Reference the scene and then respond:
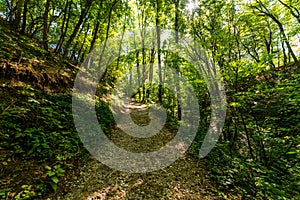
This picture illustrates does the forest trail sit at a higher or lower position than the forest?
lower

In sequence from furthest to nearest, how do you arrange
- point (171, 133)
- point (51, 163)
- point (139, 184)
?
1. point (171, 133)
2. point (139, 184)
3. point (51, 163)

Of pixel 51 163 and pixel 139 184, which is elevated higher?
pixel 51 163

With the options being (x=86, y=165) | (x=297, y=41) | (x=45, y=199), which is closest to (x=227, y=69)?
(x=86, y=165)

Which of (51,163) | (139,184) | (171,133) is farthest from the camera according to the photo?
(171,133)

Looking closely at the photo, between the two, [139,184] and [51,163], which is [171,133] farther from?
[51,163]

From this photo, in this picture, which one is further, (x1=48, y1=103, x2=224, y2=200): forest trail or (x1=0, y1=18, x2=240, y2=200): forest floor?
(x1=48, y1=103, x2=224, y2=200): forest trail

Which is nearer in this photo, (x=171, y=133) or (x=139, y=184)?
(x=139, y=184)

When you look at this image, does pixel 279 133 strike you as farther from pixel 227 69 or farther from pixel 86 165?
pixel 86 165

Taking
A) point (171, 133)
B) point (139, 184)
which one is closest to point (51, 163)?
point (139, 184)

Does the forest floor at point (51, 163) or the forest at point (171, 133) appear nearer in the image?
the forest floor at point (51, 163)

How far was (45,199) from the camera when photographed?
280 centimetres

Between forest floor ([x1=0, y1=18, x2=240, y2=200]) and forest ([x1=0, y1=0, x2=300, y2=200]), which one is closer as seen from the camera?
forest floor ([x1=0, y1=18, x2=240, y2=200])

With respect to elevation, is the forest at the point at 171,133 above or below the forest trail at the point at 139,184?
above

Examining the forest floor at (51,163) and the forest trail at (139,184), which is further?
the forest trail at (139,184)
